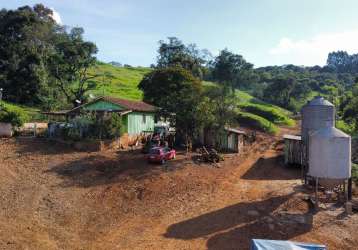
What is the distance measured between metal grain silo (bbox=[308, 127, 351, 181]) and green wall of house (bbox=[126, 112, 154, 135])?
64.5ft

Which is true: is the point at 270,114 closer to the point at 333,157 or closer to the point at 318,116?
the point at 318,116

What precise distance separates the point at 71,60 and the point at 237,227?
43.0m

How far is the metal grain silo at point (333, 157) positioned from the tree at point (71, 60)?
38.2 m

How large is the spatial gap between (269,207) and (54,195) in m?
12.1

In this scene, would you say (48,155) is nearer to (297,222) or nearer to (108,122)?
(108,122)

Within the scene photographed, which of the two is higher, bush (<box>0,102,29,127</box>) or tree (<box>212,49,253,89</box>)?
tree (<box>212,49,253,89</box>)

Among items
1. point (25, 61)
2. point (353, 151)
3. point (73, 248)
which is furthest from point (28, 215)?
point (25, 61)

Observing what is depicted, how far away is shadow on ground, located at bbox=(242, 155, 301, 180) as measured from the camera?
90.9ft

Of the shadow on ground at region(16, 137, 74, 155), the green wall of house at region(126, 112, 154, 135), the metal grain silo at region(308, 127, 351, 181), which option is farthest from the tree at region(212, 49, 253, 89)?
the metal grain silo at region(308, 127, 351, 181)

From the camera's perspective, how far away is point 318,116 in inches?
984

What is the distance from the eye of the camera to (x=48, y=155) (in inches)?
1128

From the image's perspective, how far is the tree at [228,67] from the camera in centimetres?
8656

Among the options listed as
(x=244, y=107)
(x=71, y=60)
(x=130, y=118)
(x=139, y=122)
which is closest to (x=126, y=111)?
(x=130, y=118)

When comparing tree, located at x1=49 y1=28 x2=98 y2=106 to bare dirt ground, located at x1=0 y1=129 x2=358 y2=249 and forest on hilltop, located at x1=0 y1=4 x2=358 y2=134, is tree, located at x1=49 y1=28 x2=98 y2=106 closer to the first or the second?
forest on hilltop, located at x1=0 y1=4 x2=358 y2=134
